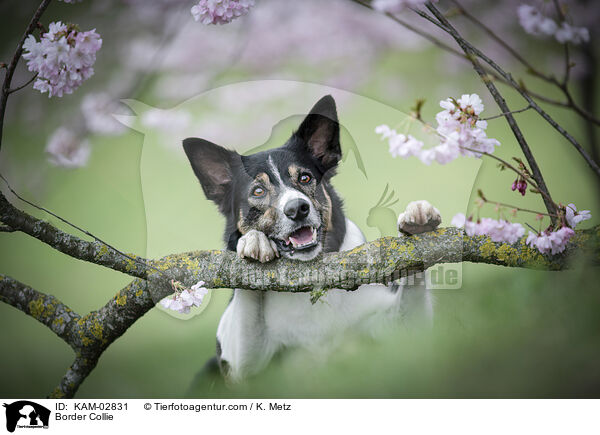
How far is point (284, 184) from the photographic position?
1753 millimetres

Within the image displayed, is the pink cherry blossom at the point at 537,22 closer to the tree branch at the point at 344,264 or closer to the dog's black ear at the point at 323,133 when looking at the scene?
the tree branch at the point at 344,264

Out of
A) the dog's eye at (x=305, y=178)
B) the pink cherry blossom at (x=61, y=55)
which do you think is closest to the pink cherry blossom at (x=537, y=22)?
the dog's eye at (x=305, y=178)

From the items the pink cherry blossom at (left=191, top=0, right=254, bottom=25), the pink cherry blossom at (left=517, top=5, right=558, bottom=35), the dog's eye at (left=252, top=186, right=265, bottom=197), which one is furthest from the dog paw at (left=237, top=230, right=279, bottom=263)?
the pink cherry blossom at (left=517, top=5, right=558, bottom=35)

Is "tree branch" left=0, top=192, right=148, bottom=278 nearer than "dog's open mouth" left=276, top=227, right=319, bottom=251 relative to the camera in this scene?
No

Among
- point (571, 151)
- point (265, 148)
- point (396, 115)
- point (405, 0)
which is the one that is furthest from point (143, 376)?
point (571, 151)

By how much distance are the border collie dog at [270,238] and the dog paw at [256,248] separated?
0.09m

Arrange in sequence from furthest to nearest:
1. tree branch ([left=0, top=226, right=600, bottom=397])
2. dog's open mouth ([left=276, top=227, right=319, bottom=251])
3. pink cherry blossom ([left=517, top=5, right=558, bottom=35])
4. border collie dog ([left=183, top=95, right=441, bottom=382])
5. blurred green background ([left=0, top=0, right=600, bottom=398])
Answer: blurred green background ([left=0, top=0, right=600, bottom=398]) < border collie dog ([left=183, top=95, right=441, bottom=382]) < dog's open mouth ([left=276, top=227, right=319, bottom=251]) < tree branch ([left=0, top=226, right=600, bottom=397]) < pink cherry blossom ([left=517, top=5, right=558, bottom=35])

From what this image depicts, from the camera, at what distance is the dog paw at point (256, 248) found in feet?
5.30

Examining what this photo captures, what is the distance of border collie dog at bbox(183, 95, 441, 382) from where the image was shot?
1.79 m

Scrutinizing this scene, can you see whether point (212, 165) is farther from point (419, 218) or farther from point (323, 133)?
point (419, 218)

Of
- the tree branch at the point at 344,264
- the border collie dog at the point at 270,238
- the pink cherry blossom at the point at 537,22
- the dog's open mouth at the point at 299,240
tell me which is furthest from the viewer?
the border collie dog at the point at 270,238
